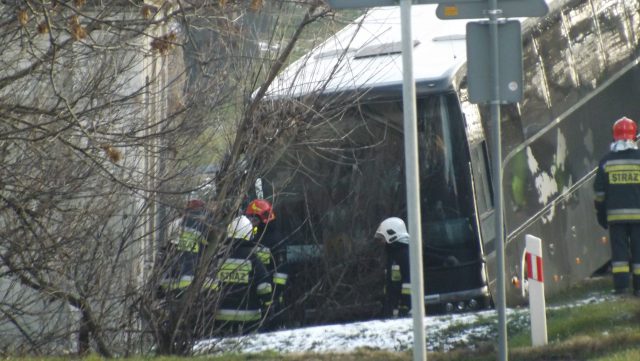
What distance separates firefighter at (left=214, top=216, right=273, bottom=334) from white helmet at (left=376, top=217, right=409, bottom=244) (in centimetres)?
133

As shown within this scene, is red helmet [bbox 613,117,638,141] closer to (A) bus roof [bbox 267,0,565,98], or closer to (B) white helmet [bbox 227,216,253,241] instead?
(A) bus roof [bbox 267,0,565,98]

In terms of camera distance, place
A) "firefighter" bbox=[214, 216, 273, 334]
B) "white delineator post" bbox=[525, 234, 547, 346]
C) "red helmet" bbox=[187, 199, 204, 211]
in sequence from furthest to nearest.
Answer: "firefighter" bbox=[214, 216, 273, 334]
"red helmet" bbox=[187, 199, 204, 211]
"white delineator post" bbox=[525, 234, 547, 346]

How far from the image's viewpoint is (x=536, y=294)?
10.0 m

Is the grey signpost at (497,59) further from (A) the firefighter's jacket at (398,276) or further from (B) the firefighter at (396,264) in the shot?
(A) the firefighter's jacket at (398,276)

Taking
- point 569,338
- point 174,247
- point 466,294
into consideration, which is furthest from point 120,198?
point 569,338

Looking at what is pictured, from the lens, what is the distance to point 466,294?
12164 mm

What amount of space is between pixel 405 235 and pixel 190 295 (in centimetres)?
237

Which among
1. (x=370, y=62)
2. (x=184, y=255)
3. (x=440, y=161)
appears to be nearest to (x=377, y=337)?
(x=184, y=255)

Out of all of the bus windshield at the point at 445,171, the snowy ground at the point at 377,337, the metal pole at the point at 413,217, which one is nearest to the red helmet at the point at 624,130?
the bus windshield at the point at 445,171

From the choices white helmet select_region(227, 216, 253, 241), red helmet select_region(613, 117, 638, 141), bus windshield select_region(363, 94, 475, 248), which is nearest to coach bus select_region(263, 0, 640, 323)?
bus windshield select_region(363, 94, 475, 248)

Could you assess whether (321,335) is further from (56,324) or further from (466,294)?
(56,324)

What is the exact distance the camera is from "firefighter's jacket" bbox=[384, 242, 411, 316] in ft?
40.4

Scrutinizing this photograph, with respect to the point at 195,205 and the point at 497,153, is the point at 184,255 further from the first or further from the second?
the point at 497,153

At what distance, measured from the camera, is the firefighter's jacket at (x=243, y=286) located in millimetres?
11938
